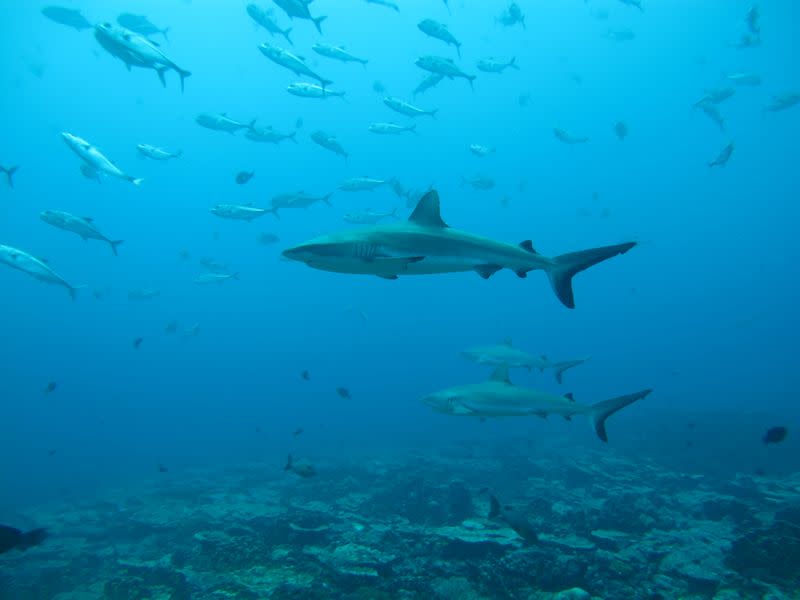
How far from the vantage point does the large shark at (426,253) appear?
Result: 360 centimetres

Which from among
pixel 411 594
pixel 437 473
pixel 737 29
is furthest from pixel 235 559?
pixel 737 29

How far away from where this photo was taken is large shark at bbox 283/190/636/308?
11.8ft

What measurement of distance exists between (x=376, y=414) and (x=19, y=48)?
2782 inches

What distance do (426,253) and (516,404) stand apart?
11.6 feet

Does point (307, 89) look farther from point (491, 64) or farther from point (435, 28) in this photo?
point (491, 64)

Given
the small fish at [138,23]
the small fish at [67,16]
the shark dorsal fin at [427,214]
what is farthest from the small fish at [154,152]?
the small fish at [67,16]

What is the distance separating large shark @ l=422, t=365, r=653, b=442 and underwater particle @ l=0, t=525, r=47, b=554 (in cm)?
511

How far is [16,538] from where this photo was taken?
4719 mm

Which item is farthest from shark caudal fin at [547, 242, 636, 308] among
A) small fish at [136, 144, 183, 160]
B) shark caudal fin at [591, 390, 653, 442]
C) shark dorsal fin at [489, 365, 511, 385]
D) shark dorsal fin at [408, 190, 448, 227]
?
small fish at [136, 144, 183, 160]

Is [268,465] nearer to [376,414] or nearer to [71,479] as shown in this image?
[71,479]

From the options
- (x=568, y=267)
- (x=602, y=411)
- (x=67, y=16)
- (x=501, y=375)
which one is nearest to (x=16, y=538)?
(x=568, y=267)

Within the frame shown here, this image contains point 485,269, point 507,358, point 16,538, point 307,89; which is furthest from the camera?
point 307,89

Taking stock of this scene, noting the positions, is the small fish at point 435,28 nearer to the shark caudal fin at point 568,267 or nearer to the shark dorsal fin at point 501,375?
the shark dorsal fin at point 501,375

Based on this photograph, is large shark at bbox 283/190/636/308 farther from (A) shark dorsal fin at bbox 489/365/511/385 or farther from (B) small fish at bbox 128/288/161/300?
(B) small fish at bbox 128/288/161/300
